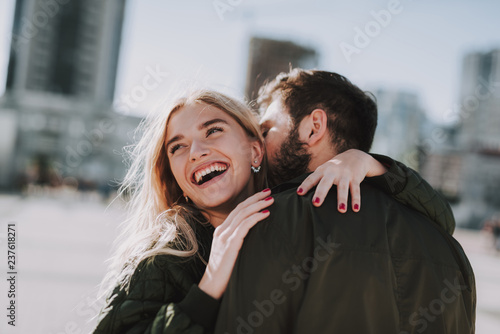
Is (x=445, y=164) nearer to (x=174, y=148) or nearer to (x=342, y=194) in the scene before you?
(x=174, y=148)

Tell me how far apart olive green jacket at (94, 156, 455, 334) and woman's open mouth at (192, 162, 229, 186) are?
0.50 metres

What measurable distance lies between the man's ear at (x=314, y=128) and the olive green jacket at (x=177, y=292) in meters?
0.34

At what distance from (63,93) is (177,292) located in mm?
90657

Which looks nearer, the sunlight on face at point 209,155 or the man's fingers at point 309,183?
the man's fingers at point 309,183

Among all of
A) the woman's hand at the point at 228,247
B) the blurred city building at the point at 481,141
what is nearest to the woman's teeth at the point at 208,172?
the woman's hand at the point at 228,247

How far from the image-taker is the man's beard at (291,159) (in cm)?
217

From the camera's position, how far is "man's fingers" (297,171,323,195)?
170cm

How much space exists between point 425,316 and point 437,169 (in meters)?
76.2

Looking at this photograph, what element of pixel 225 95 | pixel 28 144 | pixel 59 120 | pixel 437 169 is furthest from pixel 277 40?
pixel 225 95

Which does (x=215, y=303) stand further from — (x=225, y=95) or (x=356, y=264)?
(x=225, y=95)

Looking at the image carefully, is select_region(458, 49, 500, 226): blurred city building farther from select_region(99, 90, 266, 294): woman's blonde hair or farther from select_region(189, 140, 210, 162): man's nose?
select_region(189, 140, 210, 162): man's nose

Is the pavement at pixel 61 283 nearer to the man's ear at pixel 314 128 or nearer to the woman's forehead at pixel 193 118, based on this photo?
the woman's forehead at pixel 193 118

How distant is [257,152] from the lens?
2549 millimetres

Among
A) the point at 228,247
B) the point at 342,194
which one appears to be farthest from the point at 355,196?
the point at 228,247
